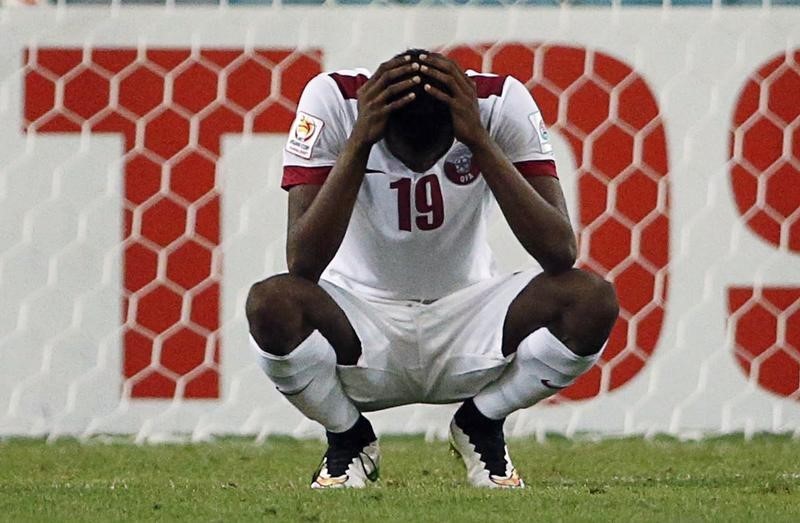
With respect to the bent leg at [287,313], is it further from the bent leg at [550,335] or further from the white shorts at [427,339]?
the bent leg at [550,335]

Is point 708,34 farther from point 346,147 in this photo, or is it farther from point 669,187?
point 346,147

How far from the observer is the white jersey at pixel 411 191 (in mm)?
2826

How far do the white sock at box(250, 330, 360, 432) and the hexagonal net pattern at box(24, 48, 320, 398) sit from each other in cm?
105

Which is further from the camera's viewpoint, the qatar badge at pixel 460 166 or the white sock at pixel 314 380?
the qatar badge at pixel 460 166

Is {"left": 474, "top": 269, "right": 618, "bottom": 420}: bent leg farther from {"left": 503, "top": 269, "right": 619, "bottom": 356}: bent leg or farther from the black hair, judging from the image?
the black hair

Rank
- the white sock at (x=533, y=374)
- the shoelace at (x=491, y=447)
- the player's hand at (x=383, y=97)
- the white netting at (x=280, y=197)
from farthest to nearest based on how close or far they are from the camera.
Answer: the white netting at (x=280, y=197) → the shoelace at (x=491, y=447) → the white sock at (x=533, y=374) → the player's hand at (x=383, y=97)

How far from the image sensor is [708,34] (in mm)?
3996

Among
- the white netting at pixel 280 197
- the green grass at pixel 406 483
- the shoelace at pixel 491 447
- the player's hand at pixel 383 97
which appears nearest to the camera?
the green grass at pixel 406 483

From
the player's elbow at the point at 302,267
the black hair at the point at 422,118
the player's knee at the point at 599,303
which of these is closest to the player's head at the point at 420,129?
the black hair at the point at 422,118

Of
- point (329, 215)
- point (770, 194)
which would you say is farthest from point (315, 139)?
point (770, 194)

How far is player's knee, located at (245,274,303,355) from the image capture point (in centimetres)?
268

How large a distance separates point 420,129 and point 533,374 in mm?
472

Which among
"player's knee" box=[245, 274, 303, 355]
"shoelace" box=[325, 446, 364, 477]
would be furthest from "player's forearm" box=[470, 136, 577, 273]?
"shoelace" box=[325, 446, 364, 477]

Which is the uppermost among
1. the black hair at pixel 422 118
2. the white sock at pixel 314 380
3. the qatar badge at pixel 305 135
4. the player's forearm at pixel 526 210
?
the black hair at pixel 422 118
